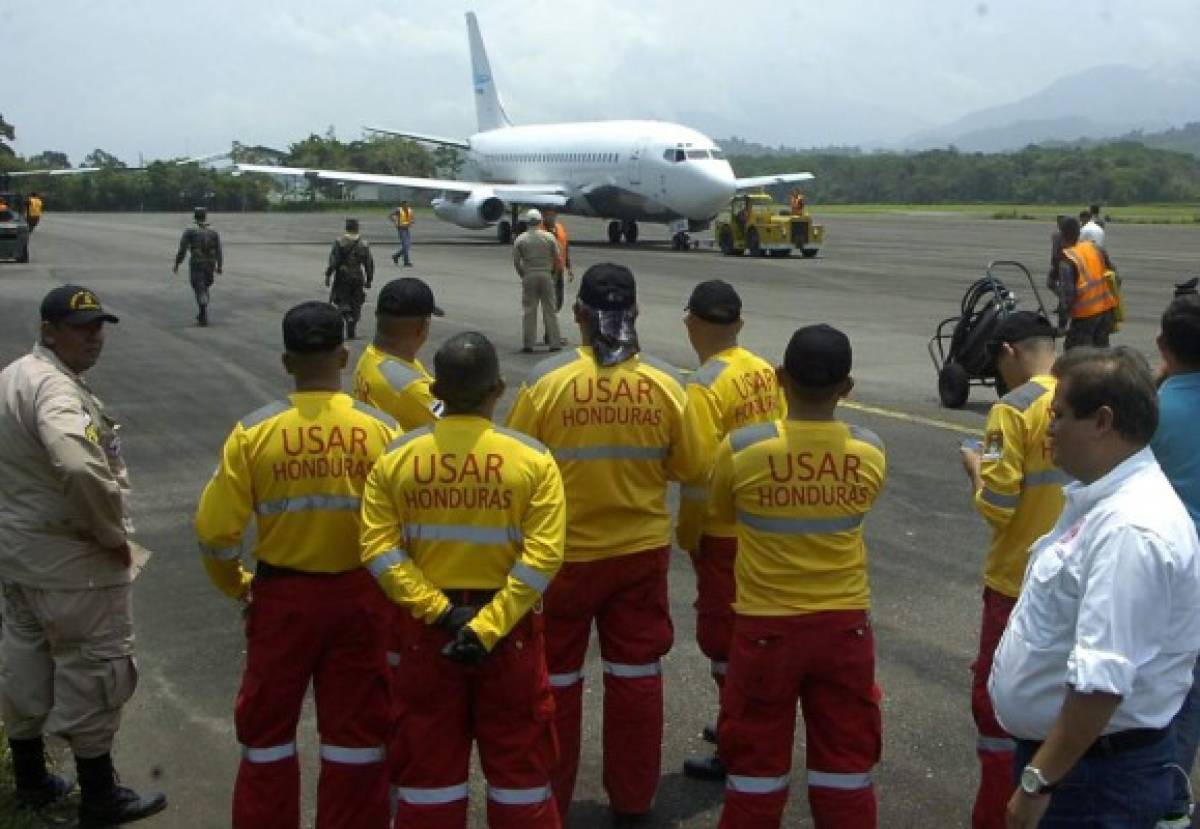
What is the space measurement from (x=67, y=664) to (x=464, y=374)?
2169 mm

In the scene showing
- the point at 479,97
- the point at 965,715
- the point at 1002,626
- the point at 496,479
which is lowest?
the point at 965,715

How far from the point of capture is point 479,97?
61.1 m

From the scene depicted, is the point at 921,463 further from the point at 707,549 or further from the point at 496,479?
the point at 496,479

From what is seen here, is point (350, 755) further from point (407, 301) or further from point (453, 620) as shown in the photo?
point (407, 301)

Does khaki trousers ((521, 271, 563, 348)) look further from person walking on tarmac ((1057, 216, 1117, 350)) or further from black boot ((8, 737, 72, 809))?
black boot ((8, 737, 72, 809))

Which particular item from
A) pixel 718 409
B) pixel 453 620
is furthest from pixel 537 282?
pixel 453 620

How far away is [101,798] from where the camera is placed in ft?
16.4

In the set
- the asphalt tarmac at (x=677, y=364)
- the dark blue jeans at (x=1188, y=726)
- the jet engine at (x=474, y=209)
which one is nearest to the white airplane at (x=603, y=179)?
the jet engine at (x=474, y=209)

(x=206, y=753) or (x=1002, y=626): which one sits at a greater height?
(x=1002, y=626)

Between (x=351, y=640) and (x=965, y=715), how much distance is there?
10.4 ft

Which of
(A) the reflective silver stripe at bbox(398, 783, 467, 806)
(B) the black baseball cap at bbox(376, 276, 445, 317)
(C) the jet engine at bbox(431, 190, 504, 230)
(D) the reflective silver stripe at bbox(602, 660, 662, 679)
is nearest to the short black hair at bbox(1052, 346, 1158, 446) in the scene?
(A) the reflective silver stripe at bbox(398, 783, 467, 806)

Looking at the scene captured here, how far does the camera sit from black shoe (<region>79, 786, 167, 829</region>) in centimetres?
499

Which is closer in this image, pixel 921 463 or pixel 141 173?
pixel 921 463

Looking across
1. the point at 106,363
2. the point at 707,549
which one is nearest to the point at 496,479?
the point at 707,549
